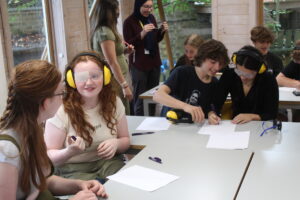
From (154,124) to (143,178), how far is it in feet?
3.06

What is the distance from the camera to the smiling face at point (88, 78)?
81.4 inches

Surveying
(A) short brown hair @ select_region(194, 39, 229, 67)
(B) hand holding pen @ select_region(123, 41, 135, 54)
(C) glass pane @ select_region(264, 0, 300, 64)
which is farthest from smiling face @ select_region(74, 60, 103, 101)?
(C) glass pane @ select_region(264, 0, 300, 64)

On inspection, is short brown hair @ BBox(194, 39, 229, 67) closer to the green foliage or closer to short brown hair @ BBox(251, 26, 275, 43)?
short brown hair @ BBox(251, 26, 275, 43)

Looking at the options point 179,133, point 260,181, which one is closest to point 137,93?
point 179,133

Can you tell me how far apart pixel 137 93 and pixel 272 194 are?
269 centimetres

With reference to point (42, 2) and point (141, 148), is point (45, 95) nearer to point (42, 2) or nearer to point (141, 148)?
point (141, 148)

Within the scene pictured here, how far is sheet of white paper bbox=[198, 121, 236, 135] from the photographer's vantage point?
7.87 ft

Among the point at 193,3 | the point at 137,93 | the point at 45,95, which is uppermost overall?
the point at 193,3

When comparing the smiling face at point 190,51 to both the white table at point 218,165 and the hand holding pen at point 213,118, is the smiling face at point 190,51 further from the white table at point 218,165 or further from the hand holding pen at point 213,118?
the white table at point 218,165

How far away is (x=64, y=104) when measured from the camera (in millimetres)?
2102

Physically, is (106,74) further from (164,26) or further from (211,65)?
(164,26)

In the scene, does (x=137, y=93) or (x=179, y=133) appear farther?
(x=137, y=93)

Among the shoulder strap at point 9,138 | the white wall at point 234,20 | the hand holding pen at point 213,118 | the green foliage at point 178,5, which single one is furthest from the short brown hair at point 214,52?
the green foliage at point 178,5

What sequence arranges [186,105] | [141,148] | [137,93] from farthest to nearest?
[137,93], [186,105], [141,148]
